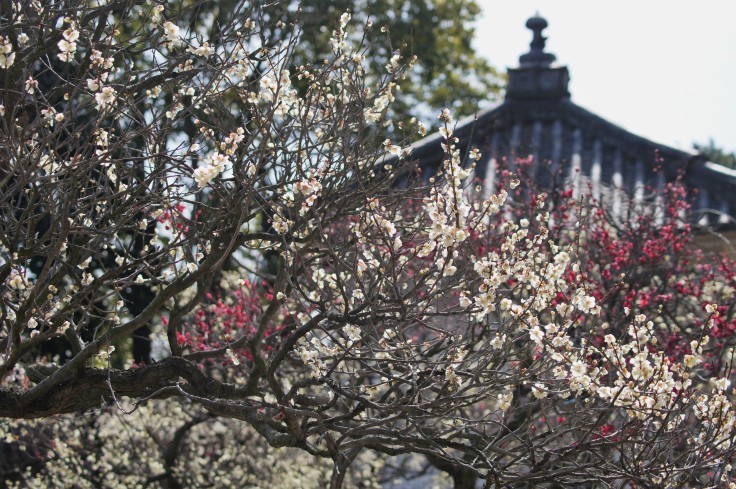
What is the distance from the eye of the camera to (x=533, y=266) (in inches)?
265

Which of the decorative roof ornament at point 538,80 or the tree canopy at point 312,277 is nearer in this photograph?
the tree canopy at point 312,277

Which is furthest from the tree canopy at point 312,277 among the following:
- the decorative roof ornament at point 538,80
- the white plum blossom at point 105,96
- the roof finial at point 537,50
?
the roof finial at point 537,50

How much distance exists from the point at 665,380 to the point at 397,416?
163cm

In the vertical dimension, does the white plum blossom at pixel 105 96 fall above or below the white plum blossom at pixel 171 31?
below

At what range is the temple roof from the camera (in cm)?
1513

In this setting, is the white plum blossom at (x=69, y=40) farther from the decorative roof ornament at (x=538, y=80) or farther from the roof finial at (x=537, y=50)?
the roof finial at (x=537, y=50)

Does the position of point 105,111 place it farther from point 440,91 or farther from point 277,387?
point 440,91

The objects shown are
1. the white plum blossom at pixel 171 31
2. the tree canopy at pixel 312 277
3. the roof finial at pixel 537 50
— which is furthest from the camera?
the roof finial at pixel 537 50

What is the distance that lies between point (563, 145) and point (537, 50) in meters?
2.40

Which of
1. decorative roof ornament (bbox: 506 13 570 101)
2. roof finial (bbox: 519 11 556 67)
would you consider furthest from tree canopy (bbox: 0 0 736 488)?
roof finial (bbox: 519 11 556 67)

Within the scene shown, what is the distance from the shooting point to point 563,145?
→ 1681 cm

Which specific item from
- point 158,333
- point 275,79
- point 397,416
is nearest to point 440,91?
point 158,333

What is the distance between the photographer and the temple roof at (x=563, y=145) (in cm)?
1513

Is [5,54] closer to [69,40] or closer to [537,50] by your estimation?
[69,40]
